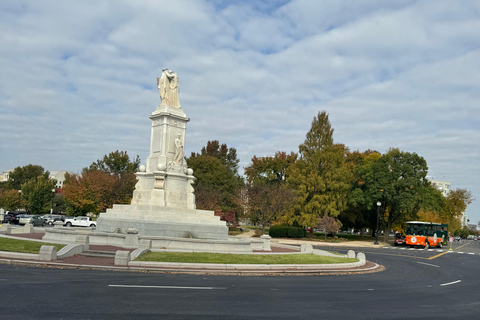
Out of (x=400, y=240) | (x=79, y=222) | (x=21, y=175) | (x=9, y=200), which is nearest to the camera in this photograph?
(x=79, y=222)

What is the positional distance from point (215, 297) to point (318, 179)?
44723 millimetres

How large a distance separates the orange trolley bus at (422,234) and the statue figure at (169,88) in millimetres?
32193

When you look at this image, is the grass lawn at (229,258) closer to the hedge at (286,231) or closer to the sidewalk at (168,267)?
the sidewalk at (168,267)

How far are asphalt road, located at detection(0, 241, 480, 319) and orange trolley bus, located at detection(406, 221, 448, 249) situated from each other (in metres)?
32.1

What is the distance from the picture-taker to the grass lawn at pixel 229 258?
17641mm

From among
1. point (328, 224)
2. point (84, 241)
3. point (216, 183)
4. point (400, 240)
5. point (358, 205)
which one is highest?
point (216, 183)

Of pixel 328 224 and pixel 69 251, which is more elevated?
pixel 328 224

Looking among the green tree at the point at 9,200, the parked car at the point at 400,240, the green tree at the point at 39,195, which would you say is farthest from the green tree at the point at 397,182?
the green tree at the point at 9,200

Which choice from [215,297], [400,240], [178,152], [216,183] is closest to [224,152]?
[216,183]

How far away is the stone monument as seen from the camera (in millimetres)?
24484

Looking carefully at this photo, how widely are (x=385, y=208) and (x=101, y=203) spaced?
42641 mm

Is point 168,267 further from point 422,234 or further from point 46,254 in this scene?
point 422,234

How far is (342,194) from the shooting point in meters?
55.8

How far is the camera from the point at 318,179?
54406 mm
